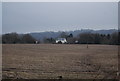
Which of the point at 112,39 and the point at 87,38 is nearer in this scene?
the point at 112,39

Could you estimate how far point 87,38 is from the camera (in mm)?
67000

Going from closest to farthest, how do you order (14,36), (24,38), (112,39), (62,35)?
(112,39) < (14,36) < (24,38) < (62,35)

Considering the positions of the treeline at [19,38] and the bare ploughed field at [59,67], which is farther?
the treeline at [19,38]

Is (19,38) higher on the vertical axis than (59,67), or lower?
higher

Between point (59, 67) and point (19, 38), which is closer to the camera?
point (59, 67)

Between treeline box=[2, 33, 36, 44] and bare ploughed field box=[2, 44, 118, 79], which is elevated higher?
treeline box=[2, 33, 36, 44]

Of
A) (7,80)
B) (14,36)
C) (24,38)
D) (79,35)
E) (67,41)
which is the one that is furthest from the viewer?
(67,41)

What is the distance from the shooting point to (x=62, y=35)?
86.0 m

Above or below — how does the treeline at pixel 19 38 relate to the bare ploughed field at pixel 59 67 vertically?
above

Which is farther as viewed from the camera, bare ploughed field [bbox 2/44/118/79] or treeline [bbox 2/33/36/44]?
treeline [bbox 2/33/36/44]

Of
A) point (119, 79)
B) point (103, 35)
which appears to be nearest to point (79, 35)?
point (103, 35)

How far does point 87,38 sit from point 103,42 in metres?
4.65

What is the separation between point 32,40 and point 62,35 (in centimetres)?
2100

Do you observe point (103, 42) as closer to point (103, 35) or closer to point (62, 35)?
point (103, 35)
